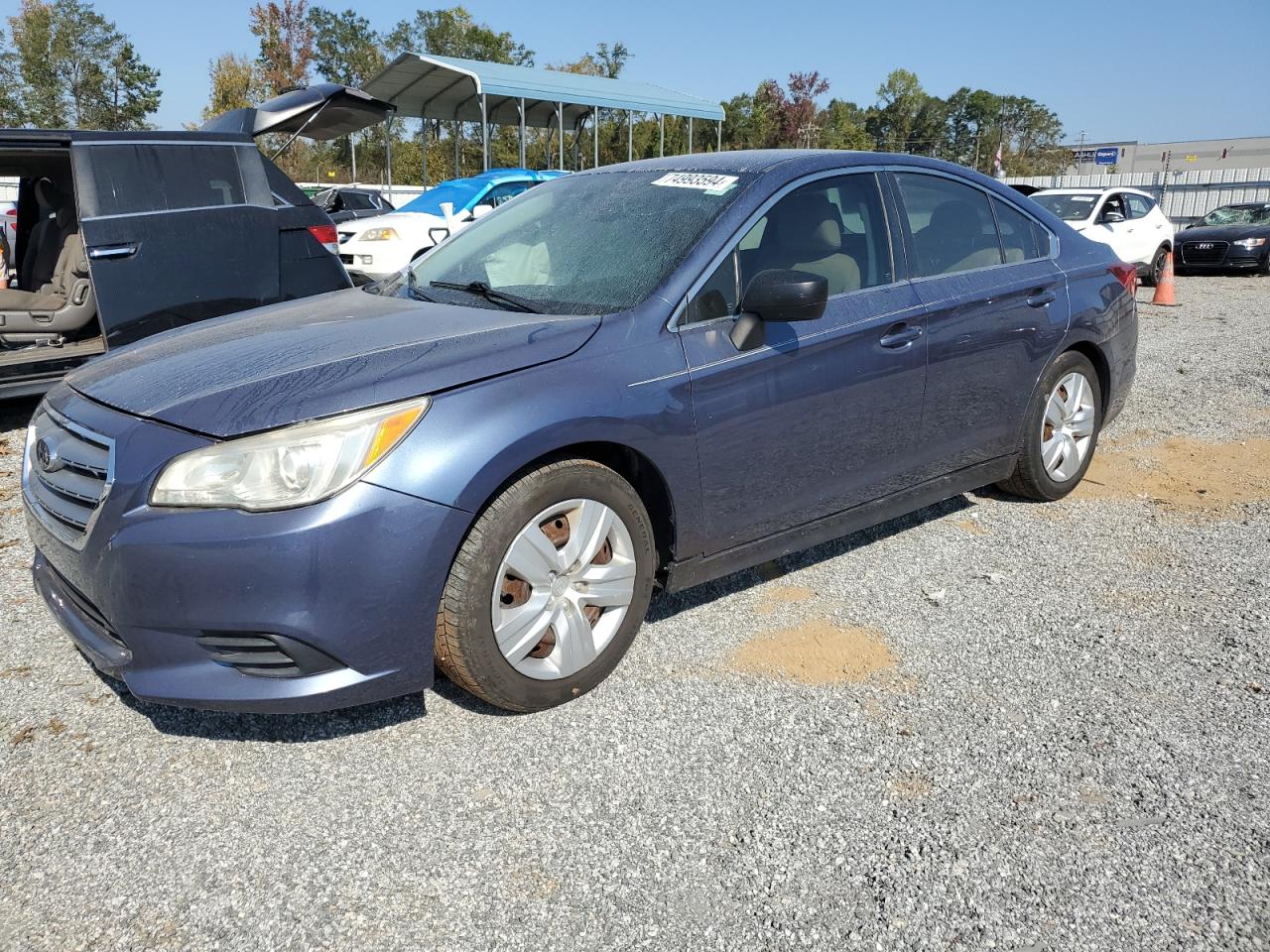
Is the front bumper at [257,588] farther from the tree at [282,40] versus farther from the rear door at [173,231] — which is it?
the tree at [282,40]

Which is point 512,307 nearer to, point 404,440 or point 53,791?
point 404,440

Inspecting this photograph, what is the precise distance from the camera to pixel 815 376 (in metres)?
3.38

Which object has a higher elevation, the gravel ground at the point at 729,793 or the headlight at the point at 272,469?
the headlight at the point at 272,469

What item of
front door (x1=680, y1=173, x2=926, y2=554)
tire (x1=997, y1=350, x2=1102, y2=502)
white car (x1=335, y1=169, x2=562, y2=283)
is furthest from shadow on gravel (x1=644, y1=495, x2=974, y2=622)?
white car (x1=335, y1=169, x2=562, y2=283)

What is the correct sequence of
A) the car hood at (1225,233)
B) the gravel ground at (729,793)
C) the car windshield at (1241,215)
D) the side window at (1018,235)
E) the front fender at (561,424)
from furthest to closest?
1. the car windshield at (1241,215)
2. the car hood at (1225,233)
3. the side window at (1018,235)
4. the front fender at (561,424)
5. the gravel ground at (729,793)

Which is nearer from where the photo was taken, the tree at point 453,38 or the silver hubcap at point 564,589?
the silver hubcap at point 564,589

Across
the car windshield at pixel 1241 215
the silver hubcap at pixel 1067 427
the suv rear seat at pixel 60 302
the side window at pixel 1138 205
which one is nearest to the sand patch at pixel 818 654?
the silver hubcap at pixel 1067 427

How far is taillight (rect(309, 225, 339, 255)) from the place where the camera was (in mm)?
6230

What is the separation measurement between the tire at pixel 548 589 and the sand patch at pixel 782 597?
2.55 feet

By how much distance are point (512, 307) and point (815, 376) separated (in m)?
1.07

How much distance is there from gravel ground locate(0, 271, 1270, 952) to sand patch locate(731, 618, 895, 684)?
2 cm

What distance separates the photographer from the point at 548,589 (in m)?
2.81

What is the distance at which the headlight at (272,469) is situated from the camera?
2.40m

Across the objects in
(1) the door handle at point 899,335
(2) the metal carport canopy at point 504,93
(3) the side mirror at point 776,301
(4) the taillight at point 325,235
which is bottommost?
(1) the door handle at point 899,335
